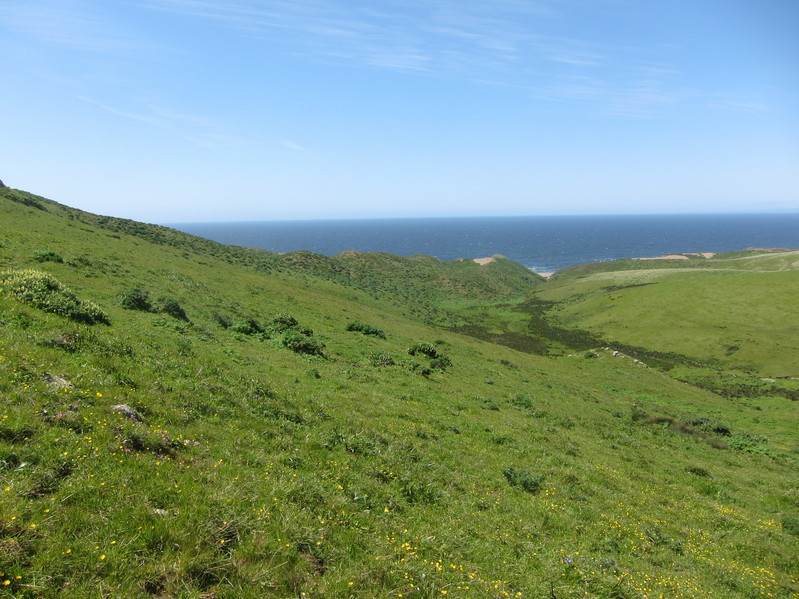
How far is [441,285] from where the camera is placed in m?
121

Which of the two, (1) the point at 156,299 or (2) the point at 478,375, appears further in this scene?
(2) the point at 478,375

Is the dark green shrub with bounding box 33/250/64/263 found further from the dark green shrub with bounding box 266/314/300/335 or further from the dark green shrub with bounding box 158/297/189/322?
the dark green shrub with bounding box 266/314/300/335

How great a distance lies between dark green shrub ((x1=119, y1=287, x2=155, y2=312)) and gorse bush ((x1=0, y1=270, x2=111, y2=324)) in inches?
295

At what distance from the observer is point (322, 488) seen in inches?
336

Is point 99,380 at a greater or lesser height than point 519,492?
greater

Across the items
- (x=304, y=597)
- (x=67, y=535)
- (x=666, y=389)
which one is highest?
(x=67, y=535)

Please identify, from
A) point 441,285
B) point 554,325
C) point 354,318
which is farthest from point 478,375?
point 441,285

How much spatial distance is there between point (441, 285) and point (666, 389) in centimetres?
8020

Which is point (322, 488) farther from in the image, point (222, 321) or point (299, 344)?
point (222, 321)

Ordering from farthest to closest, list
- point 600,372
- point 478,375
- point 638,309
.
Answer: point 638,309 → point 600,372 → point 478,375

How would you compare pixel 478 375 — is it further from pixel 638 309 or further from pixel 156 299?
pixel 638 309

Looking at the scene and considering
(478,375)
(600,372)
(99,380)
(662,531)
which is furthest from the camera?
(600,372)

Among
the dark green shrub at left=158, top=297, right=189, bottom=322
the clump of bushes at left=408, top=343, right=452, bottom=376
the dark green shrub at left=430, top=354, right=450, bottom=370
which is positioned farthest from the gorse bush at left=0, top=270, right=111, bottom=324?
the dark green shrub at left=430, top=354, right=450, bottom=370

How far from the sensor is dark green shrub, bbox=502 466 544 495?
1295 centimetres
